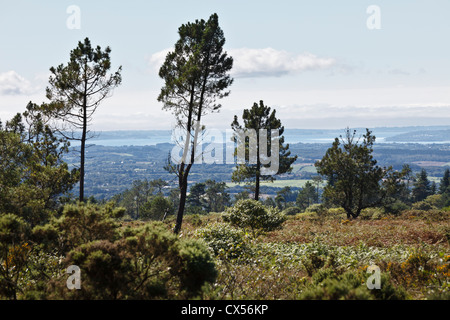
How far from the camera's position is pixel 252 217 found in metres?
17.3

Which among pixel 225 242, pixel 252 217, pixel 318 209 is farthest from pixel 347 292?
pixel 318 209

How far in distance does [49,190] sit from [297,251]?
12681mm

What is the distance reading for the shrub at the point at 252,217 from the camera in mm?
17281

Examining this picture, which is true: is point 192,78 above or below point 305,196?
above

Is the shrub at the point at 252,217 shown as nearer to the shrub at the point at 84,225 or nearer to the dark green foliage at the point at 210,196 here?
the shrub at the point at 84,225

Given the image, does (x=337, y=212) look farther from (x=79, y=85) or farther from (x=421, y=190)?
(x=421, y=190)

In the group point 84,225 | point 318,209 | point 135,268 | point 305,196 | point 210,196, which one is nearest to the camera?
point 135,268

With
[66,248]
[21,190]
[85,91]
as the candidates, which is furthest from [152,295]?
[85,91]

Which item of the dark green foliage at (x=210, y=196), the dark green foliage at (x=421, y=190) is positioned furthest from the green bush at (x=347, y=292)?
the dark green foliage at (x=421, y=190)

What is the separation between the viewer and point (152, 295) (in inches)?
208

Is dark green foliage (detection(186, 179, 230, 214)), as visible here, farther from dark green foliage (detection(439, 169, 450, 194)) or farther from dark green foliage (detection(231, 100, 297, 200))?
dark green foliage (detection(231, 100, 297, 200))

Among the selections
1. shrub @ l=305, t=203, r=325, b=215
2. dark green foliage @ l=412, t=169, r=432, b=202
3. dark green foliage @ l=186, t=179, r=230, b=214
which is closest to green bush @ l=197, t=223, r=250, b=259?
shrub @ l=305, t=203, r=325, b=215

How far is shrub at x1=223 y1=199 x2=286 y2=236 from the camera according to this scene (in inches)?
680

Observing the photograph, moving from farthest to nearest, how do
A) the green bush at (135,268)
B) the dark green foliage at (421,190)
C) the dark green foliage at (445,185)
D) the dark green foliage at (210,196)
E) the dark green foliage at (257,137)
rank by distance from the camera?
the dark green foliage at (210,196), the dark green foliage at (421,190), the dark green foliage at (445,185), the dark green foliage at (257,137), the green bush at (135,268)
